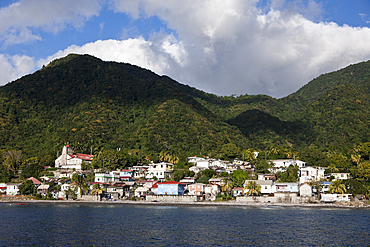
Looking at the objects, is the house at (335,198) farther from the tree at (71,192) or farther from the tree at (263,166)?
the tree at (71,192)

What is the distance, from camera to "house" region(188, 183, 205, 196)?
105938mm

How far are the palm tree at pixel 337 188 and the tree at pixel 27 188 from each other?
277ft

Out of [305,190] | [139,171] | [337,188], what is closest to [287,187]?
[305,190]

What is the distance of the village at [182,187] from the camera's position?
98.4 m

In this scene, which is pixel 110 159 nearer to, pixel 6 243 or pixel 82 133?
pixel 82 133

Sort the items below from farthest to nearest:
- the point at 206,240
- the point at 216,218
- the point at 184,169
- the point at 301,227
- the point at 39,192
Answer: the point at 184,169 → the point at 39,192 → the point at 216,218 → the point at 301,227 → the point at 206,240

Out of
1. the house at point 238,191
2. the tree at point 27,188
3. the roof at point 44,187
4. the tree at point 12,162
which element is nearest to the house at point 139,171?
the roof at point 44,187

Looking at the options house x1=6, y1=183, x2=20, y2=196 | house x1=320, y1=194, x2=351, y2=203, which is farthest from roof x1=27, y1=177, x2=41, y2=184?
house x1=320, y1=194, x2=351, y2=203

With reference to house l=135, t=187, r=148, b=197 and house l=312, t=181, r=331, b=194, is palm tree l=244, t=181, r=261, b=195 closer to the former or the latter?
house l=312, t=181, r=331, b=194

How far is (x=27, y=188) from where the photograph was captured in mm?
111125

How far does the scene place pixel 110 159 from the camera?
12731cm

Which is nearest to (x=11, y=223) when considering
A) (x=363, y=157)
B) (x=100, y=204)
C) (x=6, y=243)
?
(x=6, y=243)

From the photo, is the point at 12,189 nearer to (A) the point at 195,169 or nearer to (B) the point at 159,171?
(B) the point at 159,171

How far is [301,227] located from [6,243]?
42085 mm
